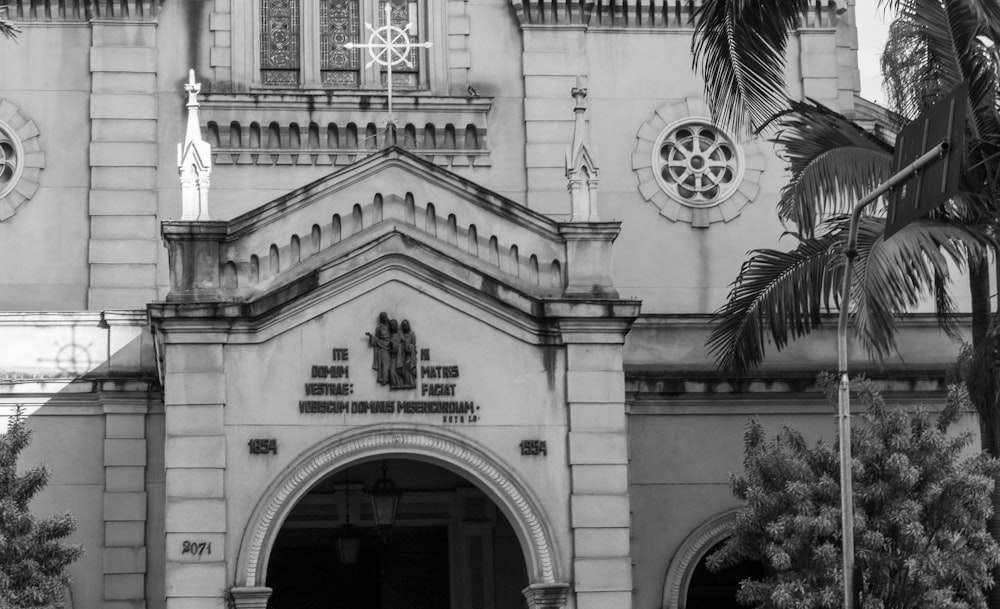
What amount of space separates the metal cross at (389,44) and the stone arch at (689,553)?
25.2 feet

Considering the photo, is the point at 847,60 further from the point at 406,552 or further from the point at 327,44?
the point at 406,552

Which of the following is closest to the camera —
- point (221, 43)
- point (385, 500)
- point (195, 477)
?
point (195, 477)

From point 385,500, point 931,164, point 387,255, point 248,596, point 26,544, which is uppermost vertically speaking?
point 387,255

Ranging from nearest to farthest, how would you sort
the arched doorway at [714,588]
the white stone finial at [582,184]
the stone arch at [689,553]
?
the white stone finial at [582,184] < the stone arch at [689,553] < the arched doorway at [714,588]

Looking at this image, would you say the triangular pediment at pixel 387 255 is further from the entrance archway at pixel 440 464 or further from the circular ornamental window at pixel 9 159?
the circular ornamental window at pixel 9 159

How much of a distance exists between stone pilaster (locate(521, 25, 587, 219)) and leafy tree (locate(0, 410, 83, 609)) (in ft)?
30.8

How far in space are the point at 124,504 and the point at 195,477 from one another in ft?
12.9

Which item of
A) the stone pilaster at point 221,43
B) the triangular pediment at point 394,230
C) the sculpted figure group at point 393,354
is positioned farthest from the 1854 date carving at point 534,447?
the stone pilaster at point 221,43

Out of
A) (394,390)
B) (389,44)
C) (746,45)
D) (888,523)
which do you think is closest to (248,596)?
(394,390)

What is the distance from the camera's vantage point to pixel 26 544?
21859mm

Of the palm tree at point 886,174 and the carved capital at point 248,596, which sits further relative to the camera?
the carved capital at point 248,596

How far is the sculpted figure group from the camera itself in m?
23.0

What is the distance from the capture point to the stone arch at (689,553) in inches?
1029

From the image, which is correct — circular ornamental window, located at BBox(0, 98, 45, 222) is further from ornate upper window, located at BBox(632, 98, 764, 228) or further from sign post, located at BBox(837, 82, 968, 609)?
sign post, located at BBox(837, 82, 968, 609)
